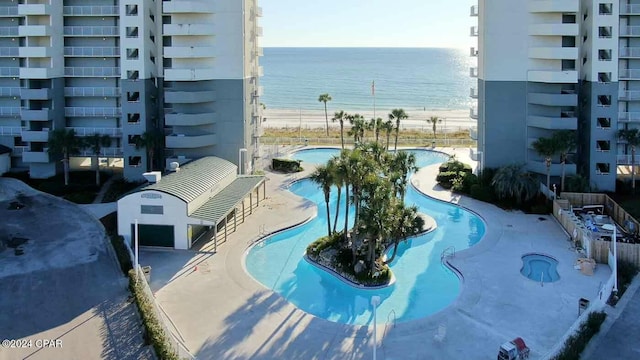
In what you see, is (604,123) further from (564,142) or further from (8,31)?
(8,31)

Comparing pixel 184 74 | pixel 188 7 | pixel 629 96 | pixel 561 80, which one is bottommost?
pixel 629 96

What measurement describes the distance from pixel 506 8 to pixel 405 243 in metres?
22.4

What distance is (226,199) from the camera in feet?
120

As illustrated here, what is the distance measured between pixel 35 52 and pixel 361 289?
3583 cm

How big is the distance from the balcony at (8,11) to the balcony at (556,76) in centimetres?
4427

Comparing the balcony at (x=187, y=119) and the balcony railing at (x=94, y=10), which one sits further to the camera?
the balcony railing at (x=94, y=10)

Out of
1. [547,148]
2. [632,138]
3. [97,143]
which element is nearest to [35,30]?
[97,143]

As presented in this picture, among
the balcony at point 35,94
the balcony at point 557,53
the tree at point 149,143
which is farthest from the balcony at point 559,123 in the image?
the balcony at point 35,94

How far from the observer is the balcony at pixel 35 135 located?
47.8 metres

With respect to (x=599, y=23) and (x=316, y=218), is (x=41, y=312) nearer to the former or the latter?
(x=316, y=218)

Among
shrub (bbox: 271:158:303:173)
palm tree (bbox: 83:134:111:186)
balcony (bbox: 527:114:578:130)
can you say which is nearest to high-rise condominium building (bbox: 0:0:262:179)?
palm tree (bbox: 83:134:111:186)

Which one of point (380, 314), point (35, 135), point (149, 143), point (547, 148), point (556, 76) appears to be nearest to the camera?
point (380, 314)

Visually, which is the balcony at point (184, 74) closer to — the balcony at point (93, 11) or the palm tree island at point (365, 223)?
the balcony at point (93, 11)

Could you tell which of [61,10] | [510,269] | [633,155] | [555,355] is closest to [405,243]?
[510,269]
